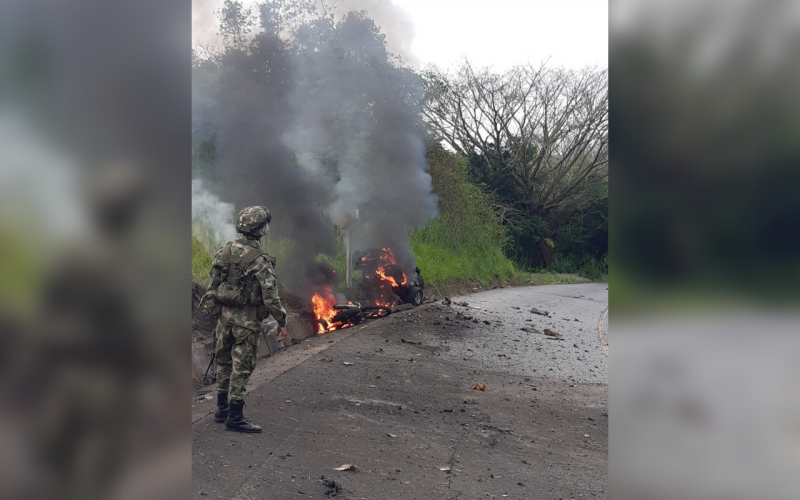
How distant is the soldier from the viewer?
4953 mm

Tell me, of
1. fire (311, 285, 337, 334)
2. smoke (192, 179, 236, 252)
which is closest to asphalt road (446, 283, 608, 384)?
fire (311, 285, 337, 334)

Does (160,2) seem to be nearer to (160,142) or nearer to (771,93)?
(160,142)

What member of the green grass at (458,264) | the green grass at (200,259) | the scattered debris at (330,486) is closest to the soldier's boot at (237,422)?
the scattered debris at (330,486)

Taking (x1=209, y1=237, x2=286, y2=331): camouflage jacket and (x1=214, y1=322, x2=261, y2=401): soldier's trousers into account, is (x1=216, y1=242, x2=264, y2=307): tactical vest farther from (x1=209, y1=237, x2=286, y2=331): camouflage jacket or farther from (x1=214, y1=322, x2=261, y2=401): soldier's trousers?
(x1=214, y1=322, x2=261, y2=401): soldier's trousers

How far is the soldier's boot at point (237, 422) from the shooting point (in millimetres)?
4828

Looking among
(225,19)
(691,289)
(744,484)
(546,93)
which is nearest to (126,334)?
(691,289)

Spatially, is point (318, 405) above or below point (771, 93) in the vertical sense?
below

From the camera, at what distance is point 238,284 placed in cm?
503

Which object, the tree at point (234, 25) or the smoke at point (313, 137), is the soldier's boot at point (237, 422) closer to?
the smoke at point (313, 137)

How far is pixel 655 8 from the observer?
144 cm

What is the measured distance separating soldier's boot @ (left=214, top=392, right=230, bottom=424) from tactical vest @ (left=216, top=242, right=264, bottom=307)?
0.74 metres

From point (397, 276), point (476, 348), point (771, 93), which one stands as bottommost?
point (476, 348)

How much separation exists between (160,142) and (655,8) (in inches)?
47.0

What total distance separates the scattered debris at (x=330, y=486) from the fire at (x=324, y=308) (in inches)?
208
